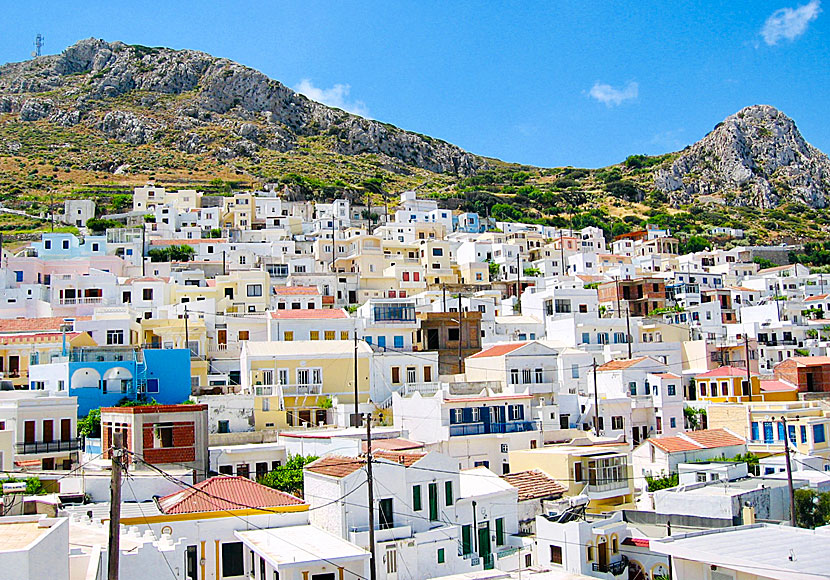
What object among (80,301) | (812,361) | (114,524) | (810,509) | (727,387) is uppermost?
(80,301)

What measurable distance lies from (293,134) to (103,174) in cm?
4989

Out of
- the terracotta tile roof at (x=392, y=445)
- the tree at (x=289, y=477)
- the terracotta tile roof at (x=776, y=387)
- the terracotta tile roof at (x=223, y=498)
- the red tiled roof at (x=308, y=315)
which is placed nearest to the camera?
the terracotta tile roof at (x=223, y=498)

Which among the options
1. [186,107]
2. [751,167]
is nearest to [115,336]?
[186,107]

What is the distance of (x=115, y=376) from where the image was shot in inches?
1661

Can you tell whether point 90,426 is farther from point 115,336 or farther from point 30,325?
point 30,325

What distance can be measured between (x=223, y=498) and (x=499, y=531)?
1011 cm

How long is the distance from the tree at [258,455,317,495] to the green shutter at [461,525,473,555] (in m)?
7.54

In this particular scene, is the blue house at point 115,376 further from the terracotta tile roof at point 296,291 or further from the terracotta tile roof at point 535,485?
the terracotta tile roof at point 296,291

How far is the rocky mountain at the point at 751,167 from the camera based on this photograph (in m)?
170

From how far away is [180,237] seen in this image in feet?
293

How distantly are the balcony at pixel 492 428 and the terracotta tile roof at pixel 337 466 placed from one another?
38.0ft

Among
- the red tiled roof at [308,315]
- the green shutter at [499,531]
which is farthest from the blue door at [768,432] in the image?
the red tiled roof at [308,315]

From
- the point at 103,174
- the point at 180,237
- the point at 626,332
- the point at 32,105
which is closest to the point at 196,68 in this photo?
the point at 32,105

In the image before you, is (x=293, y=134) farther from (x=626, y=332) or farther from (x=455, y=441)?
(x=455, y=441)
